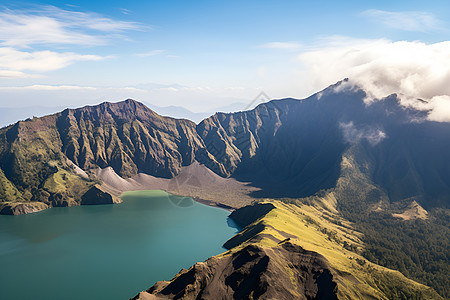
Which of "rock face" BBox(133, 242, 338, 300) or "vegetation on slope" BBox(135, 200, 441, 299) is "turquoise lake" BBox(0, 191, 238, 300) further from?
"vegetation on slope" BBox(135, 200, 441, 299)

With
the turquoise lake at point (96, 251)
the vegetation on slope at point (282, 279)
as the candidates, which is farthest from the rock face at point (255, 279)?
the turquoise lake at point (96, 251)

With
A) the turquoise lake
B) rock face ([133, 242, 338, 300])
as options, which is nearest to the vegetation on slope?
rock face ([133, 242, 338, 300])

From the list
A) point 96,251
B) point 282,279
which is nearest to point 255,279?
point 282,279

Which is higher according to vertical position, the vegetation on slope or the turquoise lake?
the vegetation on slope

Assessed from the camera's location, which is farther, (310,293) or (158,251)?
(158,251)

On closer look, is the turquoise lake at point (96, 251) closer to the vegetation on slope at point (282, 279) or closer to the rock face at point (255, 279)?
the rock face at point (255, 279)

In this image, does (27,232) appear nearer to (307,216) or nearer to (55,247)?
(55,247)

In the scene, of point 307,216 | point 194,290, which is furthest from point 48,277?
point 307,216
